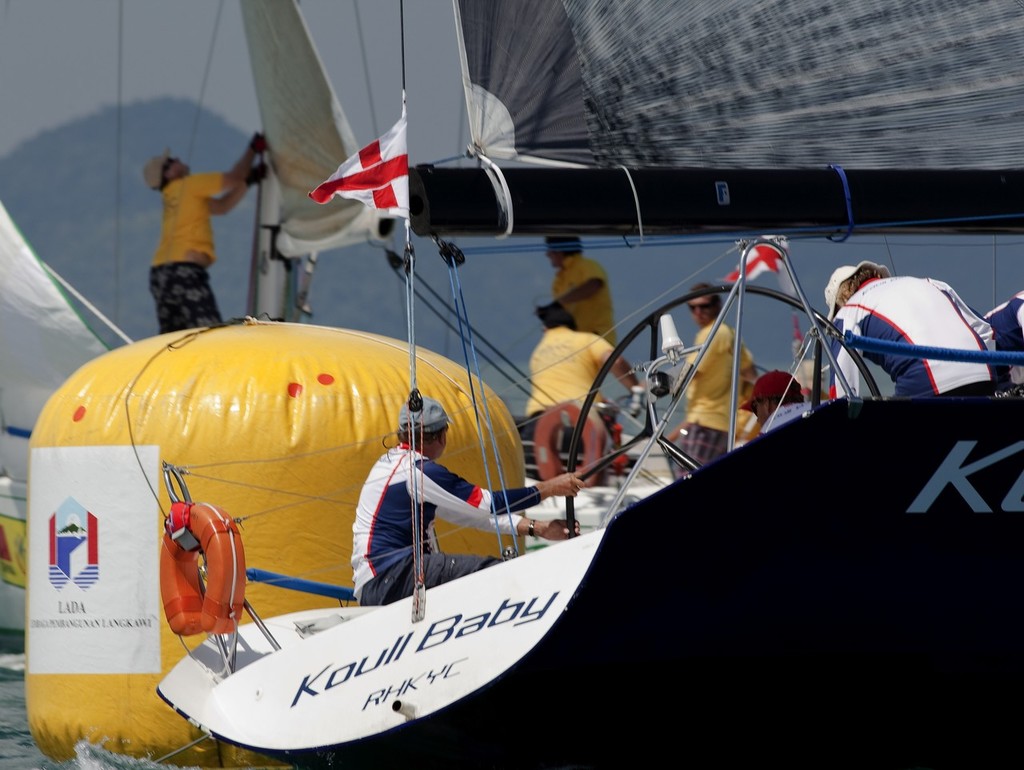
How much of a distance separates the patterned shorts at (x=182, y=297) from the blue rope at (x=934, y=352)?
6.41 m

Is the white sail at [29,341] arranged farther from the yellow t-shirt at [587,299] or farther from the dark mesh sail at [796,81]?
the dark mesh sail at [796,81]

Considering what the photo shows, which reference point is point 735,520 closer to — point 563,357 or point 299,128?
point 563,357

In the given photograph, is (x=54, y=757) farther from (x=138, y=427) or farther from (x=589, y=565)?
(x=589, y=565)

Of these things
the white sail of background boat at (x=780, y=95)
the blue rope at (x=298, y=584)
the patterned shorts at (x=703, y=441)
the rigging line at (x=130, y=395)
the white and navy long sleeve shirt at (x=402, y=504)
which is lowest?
the blue rope at (x=298, y=584)

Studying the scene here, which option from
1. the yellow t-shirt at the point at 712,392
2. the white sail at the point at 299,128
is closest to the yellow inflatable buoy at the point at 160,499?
the yellow t-shirt at the point at 712,392

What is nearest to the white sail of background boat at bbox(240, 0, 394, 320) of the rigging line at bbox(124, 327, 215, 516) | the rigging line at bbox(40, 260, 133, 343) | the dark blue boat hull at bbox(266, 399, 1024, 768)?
the rigging line at bbox(40, 260, 133, 343)

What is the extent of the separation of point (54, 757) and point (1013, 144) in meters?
3.76

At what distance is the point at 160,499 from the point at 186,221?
4.88 meters

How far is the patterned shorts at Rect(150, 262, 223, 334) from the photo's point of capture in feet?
32.7

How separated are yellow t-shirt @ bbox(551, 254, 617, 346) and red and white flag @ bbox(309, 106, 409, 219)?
A: 4.87 m

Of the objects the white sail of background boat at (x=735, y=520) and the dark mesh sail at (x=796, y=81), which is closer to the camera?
the white sail of background boat at (x=735, y=520)

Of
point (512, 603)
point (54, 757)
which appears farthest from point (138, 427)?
point (512, 603)

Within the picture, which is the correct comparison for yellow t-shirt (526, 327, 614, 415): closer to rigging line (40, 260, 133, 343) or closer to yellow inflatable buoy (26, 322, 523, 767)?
rigging line (40, 260, 133, 343)

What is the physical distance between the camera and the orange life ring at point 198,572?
16.4 feet
